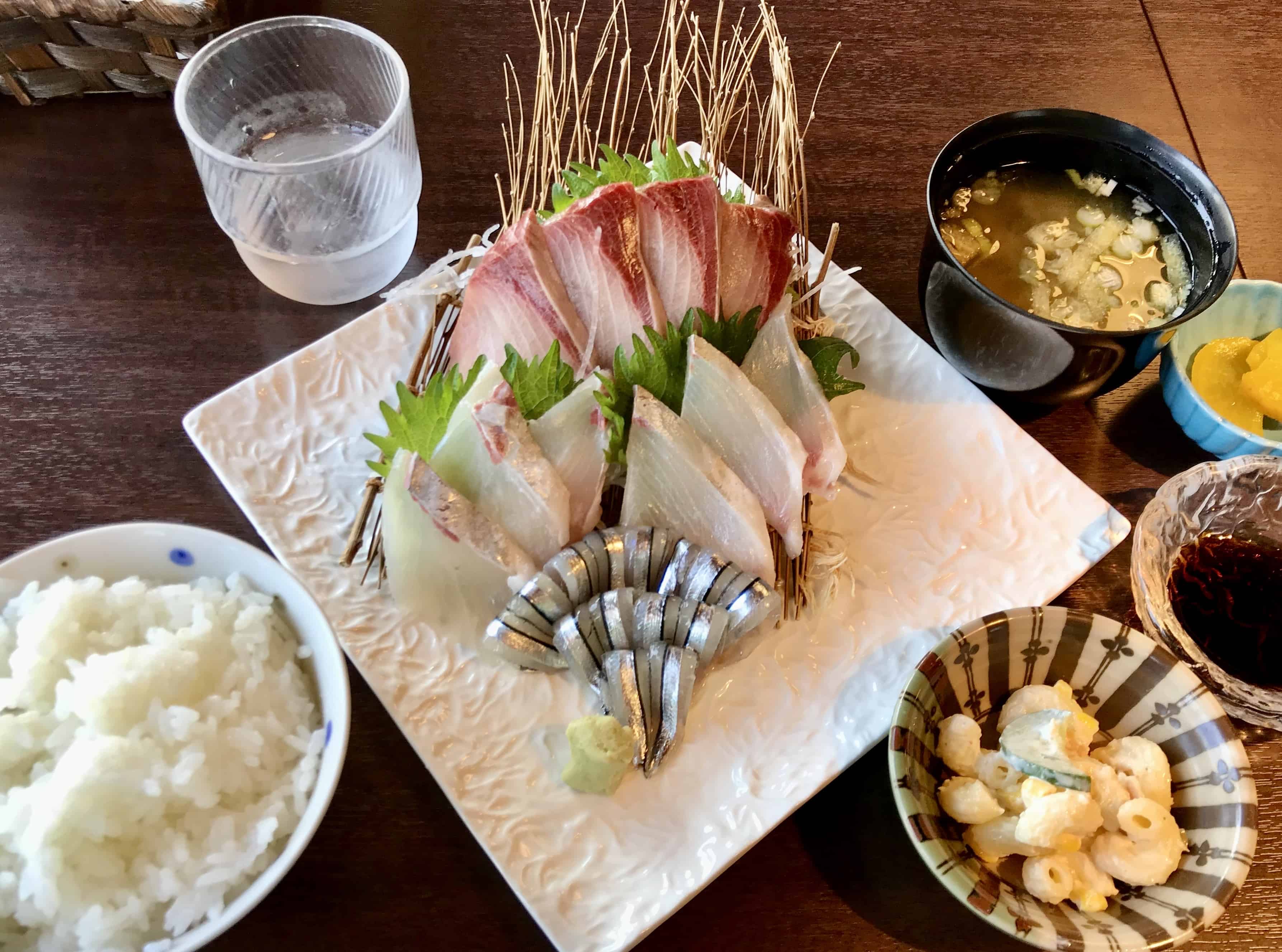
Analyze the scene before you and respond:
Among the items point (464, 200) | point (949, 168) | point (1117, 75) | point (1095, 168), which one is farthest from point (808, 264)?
point (1117, 75)

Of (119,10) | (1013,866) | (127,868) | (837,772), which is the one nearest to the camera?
(127,868)

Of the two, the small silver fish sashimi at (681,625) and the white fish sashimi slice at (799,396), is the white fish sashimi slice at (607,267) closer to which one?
the white fish sashimi slice at (799,396)

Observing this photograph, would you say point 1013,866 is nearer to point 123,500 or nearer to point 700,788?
point 700,788

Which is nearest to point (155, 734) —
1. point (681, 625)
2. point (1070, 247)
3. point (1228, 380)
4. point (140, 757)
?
point (140, 757)

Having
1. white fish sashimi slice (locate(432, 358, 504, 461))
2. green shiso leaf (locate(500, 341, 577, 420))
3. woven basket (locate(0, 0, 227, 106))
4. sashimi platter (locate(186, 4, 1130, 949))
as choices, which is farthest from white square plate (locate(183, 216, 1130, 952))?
woven basket (locate(0, 0, 227, 106))

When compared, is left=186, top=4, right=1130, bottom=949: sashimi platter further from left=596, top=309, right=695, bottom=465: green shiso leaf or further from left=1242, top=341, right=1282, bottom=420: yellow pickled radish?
left=1242, top=341, right=1282, bottom=420: yellow pickled radish

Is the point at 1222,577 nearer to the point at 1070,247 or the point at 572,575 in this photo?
the point at 1070,247
